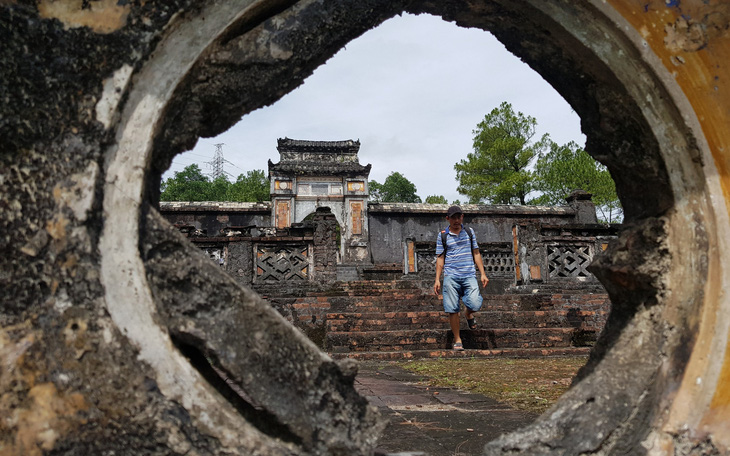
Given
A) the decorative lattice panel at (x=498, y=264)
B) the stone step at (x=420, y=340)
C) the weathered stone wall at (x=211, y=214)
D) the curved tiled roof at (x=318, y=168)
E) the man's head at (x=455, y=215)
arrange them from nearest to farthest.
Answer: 1. the man's head at (x=455, y=215)
2. the stone step at (x=420, y=340)
3. the decorative lattice panel at (x=498, y=264)
4. the weathered stone wall at (x=211, y=214)
5. the curved tiled roof at (x=318, y=168)

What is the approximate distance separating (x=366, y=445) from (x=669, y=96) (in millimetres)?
1216

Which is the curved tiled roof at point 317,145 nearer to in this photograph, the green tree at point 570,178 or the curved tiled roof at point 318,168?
the curved tiled roof at point 318,168

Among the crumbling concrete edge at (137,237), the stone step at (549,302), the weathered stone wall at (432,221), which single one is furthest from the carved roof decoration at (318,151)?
the crumbling concrete edge at (137,237)

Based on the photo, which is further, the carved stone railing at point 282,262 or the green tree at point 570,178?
the green tree at point 570,178

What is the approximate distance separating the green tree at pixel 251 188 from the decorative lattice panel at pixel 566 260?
28.2m

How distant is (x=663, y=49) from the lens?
54.9 inches

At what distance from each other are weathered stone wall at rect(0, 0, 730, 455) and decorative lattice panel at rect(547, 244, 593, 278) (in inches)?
358

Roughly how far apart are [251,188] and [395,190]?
15.7 meters

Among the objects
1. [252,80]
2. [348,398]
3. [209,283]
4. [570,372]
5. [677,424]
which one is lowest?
[570,372]

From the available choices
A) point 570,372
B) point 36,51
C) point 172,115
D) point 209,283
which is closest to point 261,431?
point 209,283

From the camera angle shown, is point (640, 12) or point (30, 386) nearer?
point (30, 386)

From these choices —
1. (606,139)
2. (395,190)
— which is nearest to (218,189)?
(395,190)

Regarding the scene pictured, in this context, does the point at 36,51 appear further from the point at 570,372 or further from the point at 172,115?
the point at 570,372

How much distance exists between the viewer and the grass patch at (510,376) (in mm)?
3172
